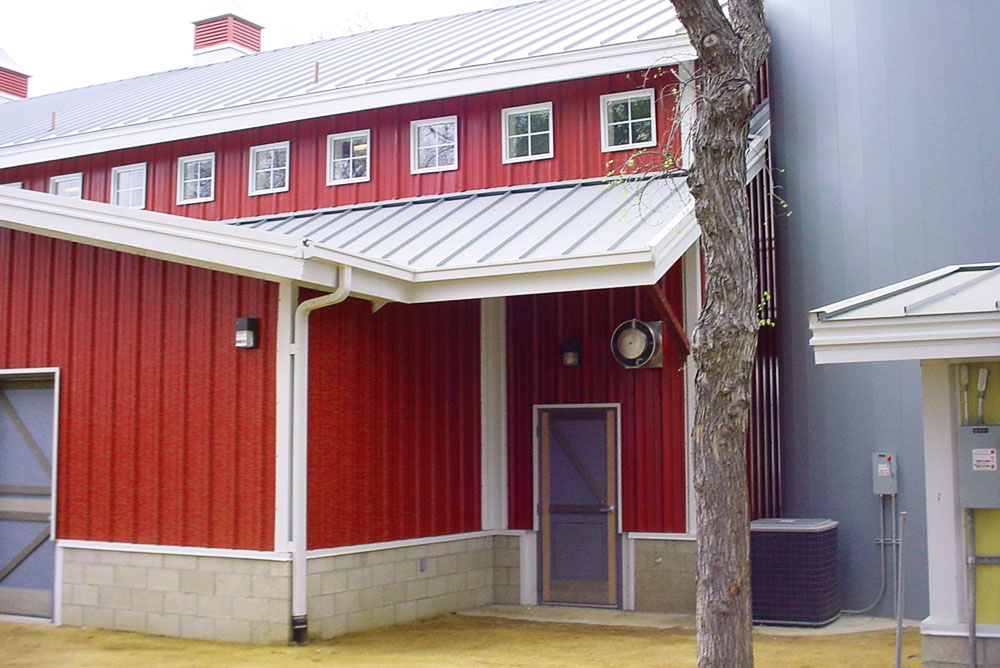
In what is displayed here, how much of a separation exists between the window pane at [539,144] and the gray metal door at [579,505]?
2892 mm

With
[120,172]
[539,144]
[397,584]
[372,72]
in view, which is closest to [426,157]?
[539,144]

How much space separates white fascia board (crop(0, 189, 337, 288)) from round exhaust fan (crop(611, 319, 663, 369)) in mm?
3385

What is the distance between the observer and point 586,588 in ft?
37.6

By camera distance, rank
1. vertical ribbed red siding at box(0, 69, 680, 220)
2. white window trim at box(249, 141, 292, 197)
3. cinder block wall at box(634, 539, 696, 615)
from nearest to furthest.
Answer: cinder block wall at box(634, 539, 696, 615), vertical ribbed red siding at box(0, 69, 680, 220), white window trim at box(249, 141, 292, 197)

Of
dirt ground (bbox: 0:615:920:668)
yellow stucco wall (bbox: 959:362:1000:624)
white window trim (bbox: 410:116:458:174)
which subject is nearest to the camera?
yellow stucco wall (bbox: 959:362:1000:624)

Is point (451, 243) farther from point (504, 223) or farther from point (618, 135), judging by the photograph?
point (618, 135)

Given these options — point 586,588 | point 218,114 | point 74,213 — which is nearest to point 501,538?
point 586,588

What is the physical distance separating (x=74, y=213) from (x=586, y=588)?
19.7 ft

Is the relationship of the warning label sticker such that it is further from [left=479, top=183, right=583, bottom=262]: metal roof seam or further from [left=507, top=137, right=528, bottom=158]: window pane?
[left=507, top=137, right=528, bottom=158]: window pane

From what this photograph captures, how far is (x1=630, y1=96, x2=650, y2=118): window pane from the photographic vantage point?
12.1 meters

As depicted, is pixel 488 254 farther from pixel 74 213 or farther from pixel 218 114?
pixel 218 114

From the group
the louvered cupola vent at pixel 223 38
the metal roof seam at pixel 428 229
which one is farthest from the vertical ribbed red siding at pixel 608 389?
the louvered cupola vent at pixel 223 38

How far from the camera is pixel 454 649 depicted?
29.8ft

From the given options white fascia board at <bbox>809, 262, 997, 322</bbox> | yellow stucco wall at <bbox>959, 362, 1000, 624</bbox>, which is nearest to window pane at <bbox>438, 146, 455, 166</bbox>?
white fascia board at <bbox>809, 262, 997, 322</bbox>
